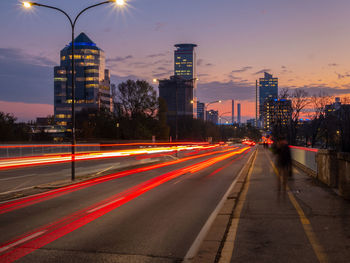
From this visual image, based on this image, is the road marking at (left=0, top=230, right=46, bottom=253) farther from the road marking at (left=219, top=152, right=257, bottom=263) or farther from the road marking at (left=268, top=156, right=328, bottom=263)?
the road marking at (left=268, top=156, right=328, bottom=263)

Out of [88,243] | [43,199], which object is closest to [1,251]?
[88,243]

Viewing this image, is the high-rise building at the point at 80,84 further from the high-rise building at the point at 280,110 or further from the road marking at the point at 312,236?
the road marking at the point at 312,236

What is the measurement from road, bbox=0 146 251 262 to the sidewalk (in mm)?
899

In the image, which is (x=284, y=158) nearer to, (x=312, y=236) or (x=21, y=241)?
(x=312, y=236)

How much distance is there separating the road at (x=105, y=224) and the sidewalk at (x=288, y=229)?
0.90 meters

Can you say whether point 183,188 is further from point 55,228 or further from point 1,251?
point 1,251

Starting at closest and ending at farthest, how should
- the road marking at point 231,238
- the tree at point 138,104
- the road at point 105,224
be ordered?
the road marking at point 231,238
the road at point 105,224
the tree at point 138,104

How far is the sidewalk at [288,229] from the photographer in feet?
19.0

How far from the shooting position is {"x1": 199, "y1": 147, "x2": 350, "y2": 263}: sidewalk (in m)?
5.79

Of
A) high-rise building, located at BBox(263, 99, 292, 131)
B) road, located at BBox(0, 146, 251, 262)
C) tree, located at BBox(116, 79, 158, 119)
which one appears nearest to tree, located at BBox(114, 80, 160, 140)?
tree, located at BBox(116, 79, 158, 119)

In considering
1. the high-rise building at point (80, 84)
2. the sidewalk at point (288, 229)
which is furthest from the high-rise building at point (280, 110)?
the high-rise building at point (80, 84)

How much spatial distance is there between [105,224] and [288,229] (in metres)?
4.06

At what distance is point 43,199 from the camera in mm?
12125

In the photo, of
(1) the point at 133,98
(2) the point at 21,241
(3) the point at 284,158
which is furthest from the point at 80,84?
(2) the point at 21,241
